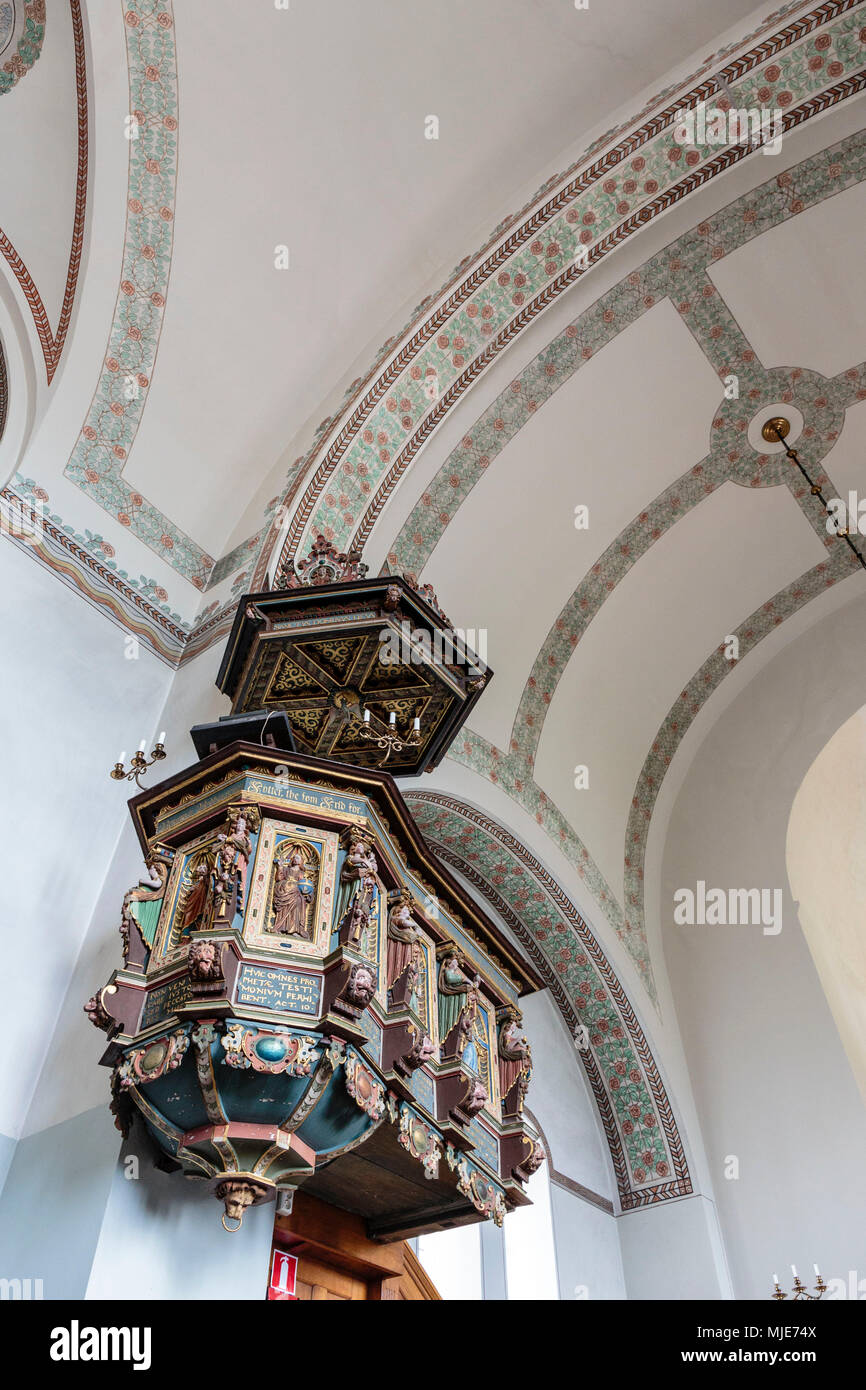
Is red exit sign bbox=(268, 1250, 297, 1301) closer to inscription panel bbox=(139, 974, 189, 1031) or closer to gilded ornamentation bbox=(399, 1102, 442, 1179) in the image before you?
gilded ornamentation bbox=(399, 1102, 442, 1179)

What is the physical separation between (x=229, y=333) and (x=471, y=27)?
2.52 meters

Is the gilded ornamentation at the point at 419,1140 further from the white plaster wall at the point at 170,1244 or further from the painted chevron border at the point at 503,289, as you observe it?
the painted chevron border at the point at 503,289

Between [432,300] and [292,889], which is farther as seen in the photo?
[432,300]

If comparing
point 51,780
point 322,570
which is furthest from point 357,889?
point 51,780

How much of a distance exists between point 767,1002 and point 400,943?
5.01 m

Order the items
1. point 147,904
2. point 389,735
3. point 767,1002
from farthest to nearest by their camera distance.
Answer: point 767,1002 → point 389,735 → point 147,904

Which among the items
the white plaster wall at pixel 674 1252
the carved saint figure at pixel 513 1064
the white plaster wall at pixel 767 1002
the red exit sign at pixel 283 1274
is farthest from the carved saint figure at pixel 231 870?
the white plaster wall at pixel 767 1002

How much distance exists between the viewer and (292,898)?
3.68m

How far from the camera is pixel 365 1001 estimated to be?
338 centimetres

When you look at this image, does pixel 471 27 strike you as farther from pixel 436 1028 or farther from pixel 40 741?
pixel 436 1028

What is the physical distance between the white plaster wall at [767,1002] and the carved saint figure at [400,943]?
4.55 metres

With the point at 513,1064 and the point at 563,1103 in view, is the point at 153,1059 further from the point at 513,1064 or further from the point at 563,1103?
the point at 563,1103

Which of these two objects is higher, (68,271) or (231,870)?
(68,271)

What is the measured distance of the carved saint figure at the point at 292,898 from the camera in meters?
3.60
